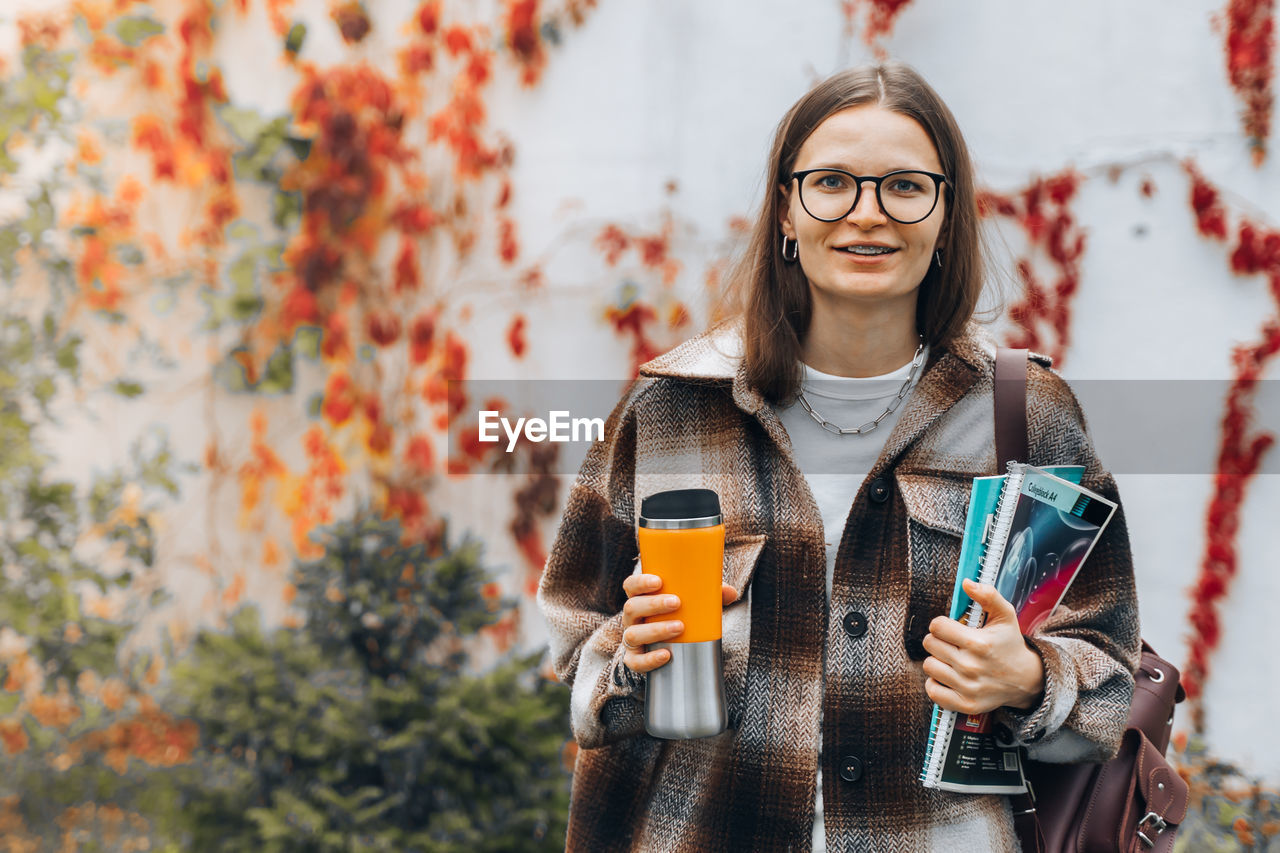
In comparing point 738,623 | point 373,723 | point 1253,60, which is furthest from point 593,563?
point 1253,60

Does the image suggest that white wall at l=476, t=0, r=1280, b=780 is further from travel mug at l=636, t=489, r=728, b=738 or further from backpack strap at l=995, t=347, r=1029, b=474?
travel mug at l=636, t=489, r=728, b=738

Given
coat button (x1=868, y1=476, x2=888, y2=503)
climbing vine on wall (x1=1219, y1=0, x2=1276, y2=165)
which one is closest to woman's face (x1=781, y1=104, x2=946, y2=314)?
coat button (x1=868, y1=476, x2=888, y2=503)

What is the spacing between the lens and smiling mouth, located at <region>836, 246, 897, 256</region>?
1.32m

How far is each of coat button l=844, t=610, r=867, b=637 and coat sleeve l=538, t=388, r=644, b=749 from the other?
0.31 meters

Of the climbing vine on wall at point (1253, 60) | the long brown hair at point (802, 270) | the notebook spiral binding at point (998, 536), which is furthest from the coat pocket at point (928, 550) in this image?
the climbing vine on wall at point (1253, 60)

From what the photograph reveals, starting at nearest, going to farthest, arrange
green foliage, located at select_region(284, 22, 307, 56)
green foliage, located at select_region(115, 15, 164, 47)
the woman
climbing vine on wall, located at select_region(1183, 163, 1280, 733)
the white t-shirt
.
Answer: the woman < the white t-shirt < climbing vine on wall, located at select_region(1183, 163, 1280, 733) < green foliage, located at select_region(284, 22, 307, 56) < green foliage, located at select_region(115, 15, 164, 47)

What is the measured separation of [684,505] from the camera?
3.92 feet

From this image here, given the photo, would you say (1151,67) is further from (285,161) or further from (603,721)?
(285,161)

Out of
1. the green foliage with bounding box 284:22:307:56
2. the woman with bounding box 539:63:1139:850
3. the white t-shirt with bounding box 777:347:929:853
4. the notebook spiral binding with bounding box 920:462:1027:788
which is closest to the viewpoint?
the notebook spiral binding with bounding box 920:462:1027:788

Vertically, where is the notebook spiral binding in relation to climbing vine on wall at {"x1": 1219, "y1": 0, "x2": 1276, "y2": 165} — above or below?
below

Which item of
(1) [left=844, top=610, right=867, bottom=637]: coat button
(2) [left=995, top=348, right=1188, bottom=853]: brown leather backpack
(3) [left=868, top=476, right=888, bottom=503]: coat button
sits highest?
(3) [left=868, top=476, right=888, bottom=503]: coat button

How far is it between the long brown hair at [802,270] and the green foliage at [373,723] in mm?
1617

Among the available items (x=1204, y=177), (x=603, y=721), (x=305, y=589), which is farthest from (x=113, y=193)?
(x=1204, y=177)

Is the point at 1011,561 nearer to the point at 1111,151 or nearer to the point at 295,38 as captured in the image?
the point at 1111,151
